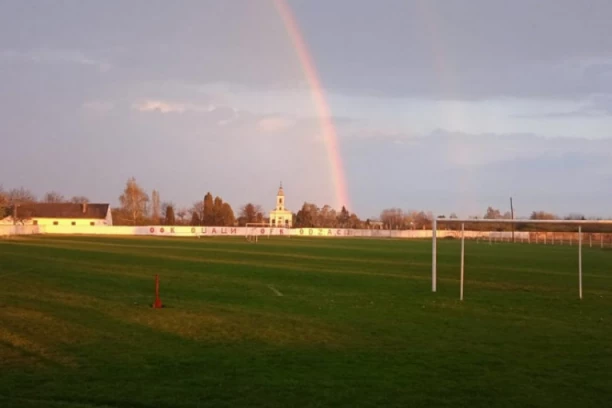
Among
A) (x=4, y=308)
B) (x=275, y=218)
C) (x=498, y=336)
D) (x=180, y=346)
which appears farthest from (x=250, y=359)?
(x=275, y=218)

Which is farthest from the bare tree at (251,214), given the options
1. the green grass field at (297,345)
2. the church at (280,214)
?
the green grass field at (297,345)

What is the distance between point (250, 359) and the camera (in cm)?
1066

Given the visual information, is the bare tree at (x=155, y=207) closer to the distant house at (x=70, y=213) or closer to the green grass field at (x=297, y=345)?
the distant house at (x=70, y=213)

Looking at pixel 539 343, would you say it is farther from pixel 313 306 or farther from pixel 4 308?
pixel 4 308

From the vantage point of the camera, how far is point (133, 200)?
150 metres

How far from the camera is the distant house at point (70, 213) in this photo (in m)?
130

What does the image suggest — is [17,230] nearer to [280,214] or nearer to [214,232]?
[214,232]

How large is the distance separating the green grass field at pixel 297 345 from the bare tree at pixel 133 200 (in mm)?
128417

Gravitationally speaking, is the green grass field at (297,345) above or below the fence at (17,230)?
below

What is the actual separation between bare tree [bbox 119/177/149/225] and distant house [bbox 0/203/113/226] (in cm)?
1593

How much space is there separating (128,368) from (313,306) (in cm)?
834

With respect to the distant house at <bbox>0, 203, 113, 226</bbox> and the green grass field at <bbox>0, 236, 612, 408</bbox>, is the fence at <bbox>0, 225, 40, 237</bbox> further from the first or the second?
the green grass field at <bbox>0, 236, 612, 408</bbox>

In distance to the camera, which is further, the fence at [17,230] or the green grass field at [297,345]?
the fence at [17,230]

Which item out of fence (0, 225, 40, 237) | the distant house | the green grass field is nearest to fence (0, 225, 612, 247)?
fence (0, 225, 40, 237)
